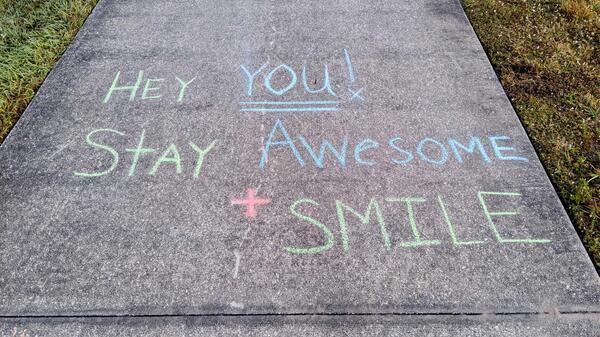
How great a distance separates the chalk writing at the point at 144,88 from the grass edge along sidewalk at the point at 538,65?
654 mm

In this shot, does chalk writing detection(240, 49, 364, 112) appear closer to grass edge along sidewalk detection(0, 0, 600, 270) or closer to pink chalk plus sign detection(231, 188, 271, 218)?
pink chalk plus sign detection(231, 188, 271, 218)

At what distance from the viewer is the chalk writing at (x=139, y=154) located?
326 cm

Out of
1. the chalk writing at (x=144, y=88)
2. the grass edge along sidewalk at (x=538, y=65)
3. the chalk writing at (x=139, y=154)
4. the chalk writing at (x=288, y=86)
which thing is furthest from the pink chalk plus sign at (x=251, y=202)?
the grass edge along sidewalk at (x=538, y=65)

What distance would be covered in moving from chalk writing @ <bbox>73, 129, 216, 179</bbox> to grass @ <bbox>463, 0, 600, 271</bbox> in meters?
2.34

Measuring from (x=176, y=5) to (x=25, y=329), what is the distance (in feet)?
11.9

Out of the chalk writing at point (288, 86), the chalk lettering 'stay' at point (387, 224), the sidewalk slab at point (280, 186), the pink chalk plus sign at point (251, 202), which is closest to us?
the sidewalk slab at point (280, 186)

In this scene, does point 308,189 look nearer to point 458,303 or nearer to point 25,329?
point 458,303

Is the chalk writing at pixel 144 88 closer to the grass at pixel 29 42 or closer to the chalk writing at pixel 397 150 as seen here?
the grass at pixel 29 42

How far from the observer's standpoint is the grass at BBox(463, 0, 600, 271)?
10.4ft

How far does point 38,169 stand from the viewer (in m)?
3.29

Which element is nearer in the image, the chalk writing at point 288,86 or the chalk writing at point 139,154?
the chalk writing at point 139,154

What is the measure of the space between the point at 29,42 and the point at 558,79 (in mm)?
4633

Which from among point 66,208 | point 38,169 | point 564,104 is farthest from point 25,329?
point 564,104

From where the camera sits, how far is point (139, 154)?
3.38m
